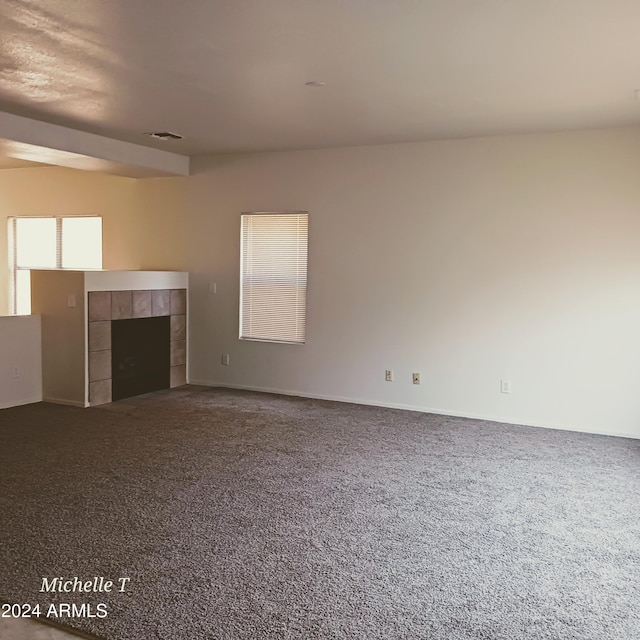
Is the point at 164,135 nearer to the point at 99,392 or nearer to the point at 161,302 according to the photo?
the point at 161,302

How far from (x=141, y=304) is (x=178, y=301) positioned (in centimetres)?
60

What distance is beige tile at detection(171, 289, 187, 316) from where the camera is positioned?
284 inches

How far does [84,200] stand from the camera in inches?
311

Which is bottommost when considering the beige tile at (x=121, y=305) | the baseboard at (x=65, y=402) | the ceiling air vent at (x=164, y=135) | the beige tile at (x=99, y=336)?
the baseboard at (x=65, y=402)

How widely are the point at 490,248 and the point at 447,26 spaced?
2973 mm

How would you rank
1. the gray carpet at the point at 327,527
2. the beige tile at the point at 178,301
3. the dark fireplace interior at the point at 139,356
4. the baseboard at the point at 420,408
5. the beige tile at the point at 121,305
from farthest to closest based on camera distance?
the beige tile at the point at 178,301
the dark fireplace interior at the point at 139,356
the beige tile at the point at 121,305
the baseboard at the point at 420,408
the gray carpet at the point at 327,527

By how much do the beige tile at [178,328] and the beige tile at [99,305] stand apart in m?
0.94

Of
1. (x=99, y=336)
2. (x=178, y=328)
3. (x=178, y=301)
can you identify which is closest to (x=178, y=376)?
(x=178, y=328)

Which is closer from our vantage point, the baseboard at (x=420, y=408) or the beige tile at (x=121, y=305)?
the baseboard at (x=420, y=408)

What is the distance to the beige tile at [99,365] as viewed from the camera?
6.30 meters

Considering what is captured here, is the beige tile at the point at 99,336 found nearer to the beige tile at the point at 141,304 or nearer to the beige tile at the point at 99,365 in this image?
the beige tile at the point at 99,365

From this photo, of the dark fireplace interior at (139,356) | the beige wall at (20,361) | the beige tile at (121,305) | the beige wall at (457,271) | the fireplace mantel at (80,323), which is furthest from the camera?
the dark fireplace interior at (139,356)

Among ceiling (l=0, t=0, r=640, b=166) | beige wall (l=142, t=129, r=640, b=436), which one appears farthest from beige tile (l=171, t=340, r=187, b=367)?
ceiling (l=0, t=0, r=640, b=166)

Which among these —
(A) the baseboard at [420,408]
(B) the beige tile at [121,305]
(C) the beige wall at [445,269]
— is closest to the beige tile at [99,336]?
(B) the beige tile at [121,305]
